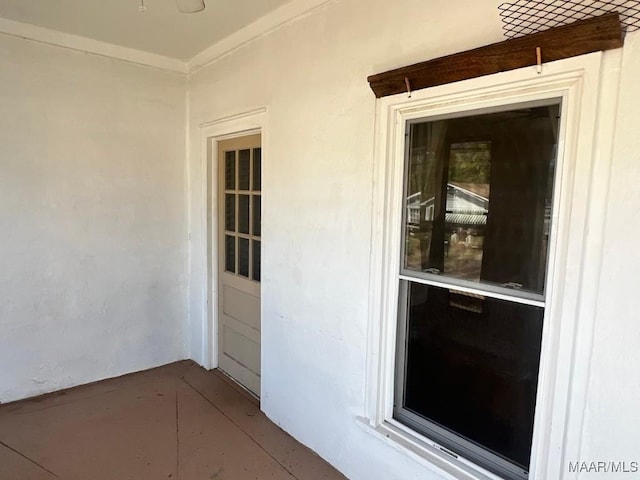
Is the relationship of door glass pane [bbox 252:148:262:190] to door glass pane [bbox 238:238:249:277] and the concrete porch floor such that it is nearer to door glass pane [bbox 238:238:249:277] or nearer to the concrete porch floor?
door glass pane [bbox 238:238:249:277]

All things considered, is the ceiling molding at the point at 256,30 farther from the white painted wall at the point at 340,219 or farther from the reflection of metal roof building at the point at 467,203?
the reflection of metal roof building at the point at 467,203

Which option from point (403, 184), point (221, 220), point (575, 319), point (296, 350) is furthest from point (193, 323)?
point (575, 319)

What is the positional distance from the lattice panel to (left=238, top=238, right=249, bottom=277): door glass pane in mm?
2287

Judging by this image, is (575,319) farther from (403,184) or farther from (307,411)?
(307,411)

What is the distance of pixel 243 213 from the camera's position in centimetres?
325

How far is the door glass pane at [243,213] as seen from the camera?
126 inches

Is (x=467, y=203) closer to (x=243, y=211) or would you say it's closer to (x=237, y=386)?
(x=243, y=211)

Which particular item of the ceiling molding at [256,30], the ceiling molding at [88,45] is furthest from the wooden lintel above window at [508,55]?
→ the ceiling molding at [88,45]

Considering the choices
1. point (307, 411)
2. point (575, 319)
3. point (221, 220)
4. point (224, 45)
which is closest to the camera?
point (575, 319)

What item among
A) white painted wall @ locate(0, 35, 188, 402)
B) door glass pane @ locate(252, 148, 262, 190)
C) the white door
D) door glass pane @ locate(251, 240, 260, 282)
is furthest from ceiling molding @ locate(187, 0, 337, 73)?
door glass pane @ locate(251, 240, 260, 282)

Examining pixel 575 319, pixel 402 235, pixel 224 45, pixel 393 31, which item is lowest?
pixel 575 319

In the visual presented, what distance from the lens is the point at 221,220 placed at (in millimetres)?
3475

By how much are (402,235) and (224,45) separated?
2076 mm

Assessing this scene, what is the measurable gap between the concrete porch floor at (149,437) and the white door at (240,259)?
0.26 metres
